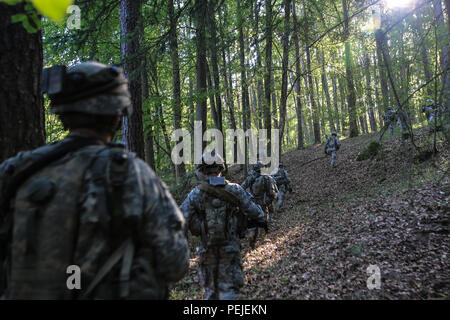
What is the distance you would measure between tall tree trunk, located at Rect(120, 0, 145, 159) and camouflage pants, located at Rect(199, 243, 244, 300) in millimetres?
2310

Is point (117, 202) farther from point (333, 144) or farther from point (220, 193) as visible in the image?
point (333, 144)

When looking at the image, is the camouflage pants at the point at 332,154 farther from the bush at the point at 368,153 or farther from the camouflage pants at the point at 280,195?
the camouflage pants at the point at 280,195

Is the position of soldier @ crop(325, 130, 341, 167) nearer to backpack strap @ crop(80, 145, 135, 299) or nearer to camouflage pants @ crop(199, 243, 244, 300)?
camouflage pants @ crop(199, 243, 244, 300)

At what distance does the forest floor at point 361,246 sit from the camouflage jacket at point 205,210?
191cm

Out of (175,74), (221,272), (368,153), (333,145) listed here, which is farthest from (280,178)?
(221,272)

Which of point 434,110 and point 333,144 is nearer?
point 434,110

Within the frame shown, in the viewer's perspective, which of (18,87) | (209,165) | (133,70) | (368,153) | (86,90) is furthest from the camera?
(368,153)

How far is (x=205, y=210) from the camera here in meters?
4.03

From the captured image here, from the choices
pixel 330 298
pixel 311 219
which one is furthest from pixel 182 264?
pixel 311 219

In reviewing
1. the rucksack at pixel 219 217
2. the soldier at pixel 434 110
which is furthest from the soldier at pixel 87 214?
the soldier at pixel 434 110

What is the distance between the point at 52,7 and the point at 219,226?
3402mm

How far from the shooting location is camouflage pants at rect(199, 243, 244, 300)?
3754mm

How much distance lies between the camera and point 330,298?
459 centimetres

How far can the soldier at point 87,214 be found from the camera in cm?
156
